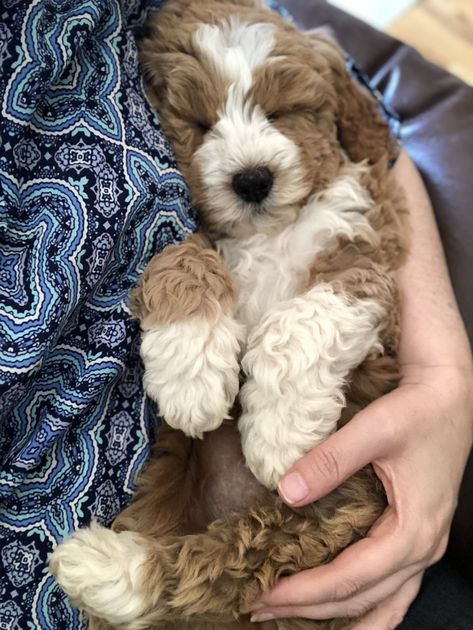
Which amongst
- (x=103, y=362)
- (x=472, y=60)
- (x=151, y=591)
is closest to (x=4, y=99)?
(x=103, y=362)

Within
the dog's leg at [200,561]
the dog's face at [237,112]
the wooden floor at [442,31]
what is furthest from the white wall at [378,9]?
the dog's leg at [200,561]

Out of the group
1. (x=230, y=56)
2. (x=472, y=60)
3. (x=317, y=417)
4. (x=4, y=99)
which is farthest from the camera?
(x=472, y=60)

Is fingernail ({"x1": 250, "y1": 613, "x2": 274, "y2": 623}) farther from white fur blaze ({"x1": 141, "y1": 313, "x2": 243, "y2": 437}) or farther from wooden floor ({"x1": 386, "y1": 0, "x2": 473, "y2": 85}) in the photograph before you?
wooden floor ({"x1": 386, "y1": 0, "x2": 473, "y2": 85})

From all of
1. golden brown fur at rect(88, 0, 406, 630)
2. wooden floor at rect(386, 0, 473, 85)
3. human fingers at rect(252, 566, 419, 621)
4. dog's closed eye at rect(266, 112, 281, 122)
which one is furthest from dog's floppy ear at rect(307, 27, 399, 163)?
wooden floor at rect(386, 0, 473, 85)

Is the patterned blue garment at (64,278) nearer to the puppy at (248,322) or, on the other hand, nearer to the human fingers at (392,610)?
the puppy at (248,322)

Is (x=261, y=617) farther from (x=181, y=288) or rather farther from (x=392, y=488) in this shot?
(x=181, y=288)

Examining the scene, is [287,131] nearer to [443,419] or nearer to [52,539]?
[443,419]
